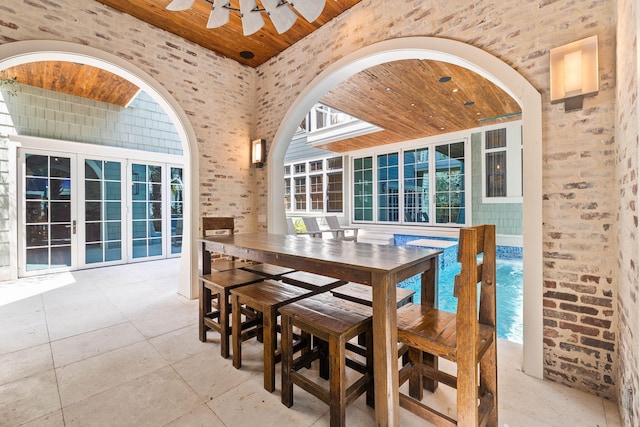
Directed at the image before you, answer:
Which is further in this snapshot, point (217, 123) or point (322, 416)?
point (217, 123)

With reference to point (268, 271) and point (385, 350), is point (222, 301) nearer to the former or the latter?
point (268, 271)

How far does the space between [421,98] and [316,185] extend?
6471mm

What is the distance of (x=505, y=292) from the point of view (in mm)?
4949

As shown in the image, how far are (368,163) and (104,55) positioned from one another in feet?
26.1

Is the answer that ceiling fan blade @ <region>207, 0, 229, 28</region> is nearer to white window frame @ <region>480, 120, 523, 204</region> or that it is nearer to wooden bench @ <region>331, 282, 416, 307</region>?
wooden bench @ <region>331, 282, 416, 307</region>

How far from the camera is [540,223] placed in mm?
2152

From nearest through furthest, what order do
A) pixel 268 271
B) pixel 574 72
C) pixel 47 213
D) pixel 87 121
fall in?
pixel 574 72 → pixel 268 271 → pixel 47 213 → pixel 87 121

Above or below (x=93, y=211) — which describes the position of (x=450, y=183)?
above

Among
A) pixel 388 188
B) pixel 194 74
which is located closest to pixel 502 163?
pixel 388 188

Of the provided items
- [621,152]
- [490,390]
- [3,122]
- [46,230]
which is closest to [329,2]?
[621,152]

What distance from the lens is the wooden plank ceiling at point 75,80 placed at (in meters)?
4.62

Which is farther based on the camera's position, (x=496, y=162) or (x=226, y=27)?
(x=496, y=162)

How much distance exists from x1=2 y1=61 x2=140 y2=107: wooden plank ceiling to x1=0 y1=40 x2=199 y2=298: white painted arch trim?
1806 mm

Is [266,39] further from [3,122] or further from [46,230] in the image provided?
[46,230]
